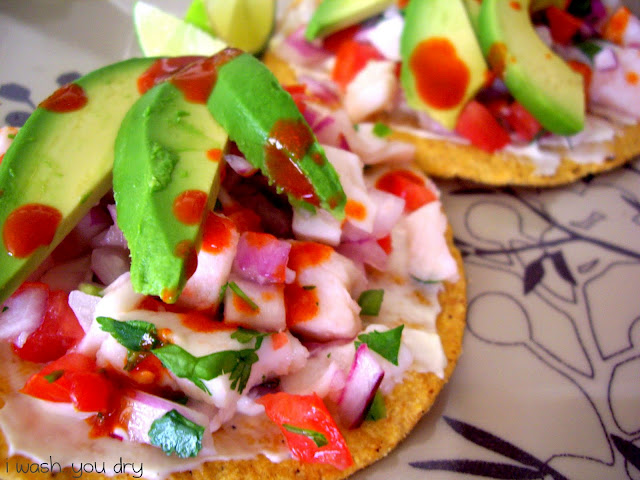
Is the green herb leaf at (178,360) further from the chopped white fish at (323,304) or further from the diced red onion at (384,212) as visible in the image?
the diced red onion at (384,212)

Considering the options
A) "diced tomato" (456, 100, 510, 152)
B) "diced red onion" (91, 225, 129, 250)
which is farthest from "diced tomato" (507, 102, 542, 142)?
Result: "diced red onion" (91, 225, 129, 250)

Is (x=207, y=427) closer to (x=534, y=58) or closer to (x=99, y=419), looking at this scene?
(x=99, y=419)

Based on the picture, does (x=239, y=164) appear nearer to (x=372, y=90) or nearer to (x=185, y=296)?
(x=185, y=296)

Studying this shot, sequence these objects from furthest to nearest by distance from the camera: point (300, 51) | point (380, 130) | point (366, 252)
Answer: point (300, 51) → point (380, 130) → point (366, 252)

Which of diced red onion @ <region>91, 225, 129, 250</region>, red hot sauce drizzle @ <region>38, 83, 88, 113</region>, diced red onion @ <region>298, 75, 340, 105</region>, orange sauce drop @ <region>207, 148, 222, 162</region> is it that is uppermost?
red hot sauce drizzle @ <region>38, 83, 88, 113</region>

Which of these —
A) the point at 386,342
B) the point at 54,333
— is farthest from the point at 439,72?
the point at 54,333

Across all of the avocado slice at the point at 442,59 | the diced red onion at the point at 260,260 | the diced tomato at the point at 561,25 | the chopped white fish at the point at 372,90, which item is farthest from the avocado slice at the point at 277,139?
the diced tomato at the point at 561,25

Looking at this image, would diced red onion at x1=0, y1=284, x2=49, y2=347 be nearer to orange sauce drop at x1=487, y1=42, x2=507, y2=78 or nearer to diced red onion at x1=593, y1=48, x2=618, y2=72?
orange sauce drop at x1=487, y1=42, x2=507, y2=78
